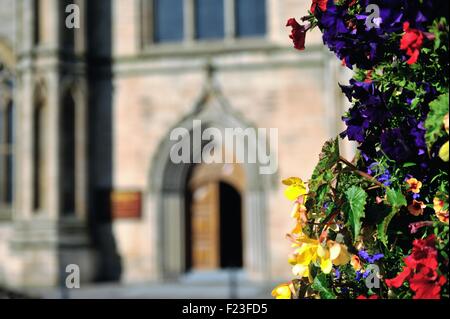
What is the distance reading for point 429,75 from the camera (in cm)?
193

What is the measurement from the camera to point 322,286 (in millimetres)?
1943

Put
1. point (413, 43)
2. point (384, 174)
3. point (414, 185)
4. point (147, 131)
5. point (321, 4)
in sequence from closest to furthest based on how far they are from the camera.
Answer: point (413, 43)
point (414, 185)
point (384, 174)
point (321, 4)
point (147, 131)

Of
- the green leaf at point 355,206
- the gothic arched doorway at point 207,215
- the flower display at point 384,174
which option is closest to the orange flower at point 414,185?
the flower display at point 384,174

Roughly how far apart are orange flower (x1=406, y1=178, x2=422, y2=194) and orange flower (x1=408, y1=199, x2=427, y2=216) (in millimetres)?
49

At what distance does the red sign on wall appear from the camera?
603 inches

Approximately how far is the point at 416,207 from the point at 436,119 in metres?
0.35

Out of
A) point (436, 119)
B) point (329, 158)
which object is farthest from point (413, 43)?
point (329, 158)

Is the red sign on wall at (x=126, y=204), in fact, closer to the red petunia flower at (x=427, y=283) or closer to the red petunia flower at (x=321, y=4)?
the red petunia flower at (x=321, y=4)

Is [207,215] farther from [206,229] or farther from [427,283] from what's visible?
[427,283]

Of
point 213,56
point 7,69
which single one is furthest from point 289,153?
point 7,69

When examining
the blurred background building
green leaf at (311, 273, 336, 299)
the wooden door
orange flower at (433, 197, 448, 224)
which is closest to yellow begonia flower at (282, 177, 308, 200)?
green leaf at (311, 273, 336, 299)

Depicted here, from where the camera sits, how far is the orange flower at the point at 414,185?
74.8 inches

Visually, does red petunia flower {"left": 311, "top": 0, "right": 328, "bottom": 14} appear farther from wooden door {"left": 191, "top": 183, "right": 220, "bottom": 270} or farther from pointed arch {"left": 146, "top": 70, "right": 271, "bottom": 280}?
wooden door {"left": 191, "top": 183, "right": 220, "bottom": 270}

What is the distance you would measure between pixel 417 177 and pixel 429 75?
311 millimetres
